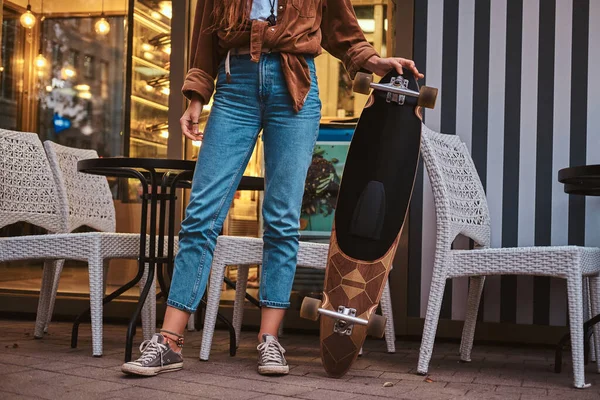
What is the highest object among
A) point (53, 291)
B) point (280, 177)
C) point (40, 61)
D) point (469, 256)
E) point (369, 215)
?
point (40, 61)

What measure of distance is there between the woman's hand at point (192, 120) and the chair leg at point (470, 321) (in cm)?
132

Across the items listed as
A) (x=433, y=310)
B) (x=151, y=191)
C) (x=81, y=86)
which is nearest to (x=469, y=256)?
(x=433, y=310)

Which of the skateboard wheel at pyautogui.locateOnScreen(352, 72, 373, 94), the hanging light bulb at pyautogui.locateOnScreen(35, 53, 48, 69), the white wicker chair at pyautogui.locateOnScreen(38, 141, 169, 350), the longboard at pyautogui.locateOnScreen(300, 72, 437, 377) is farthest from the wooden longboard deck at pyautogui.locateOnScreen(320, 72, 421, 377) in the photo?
the hanging light bulb at pyautogui.locateOnScreen(35, 53, 48, 69)

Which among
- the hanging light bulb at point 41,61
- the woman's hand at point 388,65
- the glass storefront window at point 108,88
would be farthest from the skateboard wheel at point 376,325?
the hanging light bulb at point 41,61

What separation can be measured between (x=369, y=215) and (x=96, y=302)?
3.44ft

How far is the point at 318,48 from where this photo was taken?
8.38 ft

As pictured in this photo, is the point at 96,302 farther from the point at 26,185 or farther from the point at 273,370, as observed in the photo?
the point at 26,185

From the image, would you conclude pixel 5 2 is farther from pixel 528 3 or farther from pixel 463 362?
pixel 463 362

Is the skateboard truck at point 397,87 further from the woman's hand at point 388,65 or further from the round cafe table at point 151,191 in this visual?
the round cafe table at point 151,191

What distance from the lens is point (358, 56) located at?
8.46 ft

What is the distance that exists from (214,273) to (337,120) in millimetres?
1627

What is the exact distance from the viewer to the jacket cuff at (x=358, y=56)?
8.40ft

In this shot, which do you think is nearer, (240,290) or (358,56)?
(358,56)

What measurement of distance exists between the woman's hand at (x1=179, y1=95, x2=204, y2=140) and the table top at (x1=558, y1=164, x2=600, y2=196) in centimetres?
128
